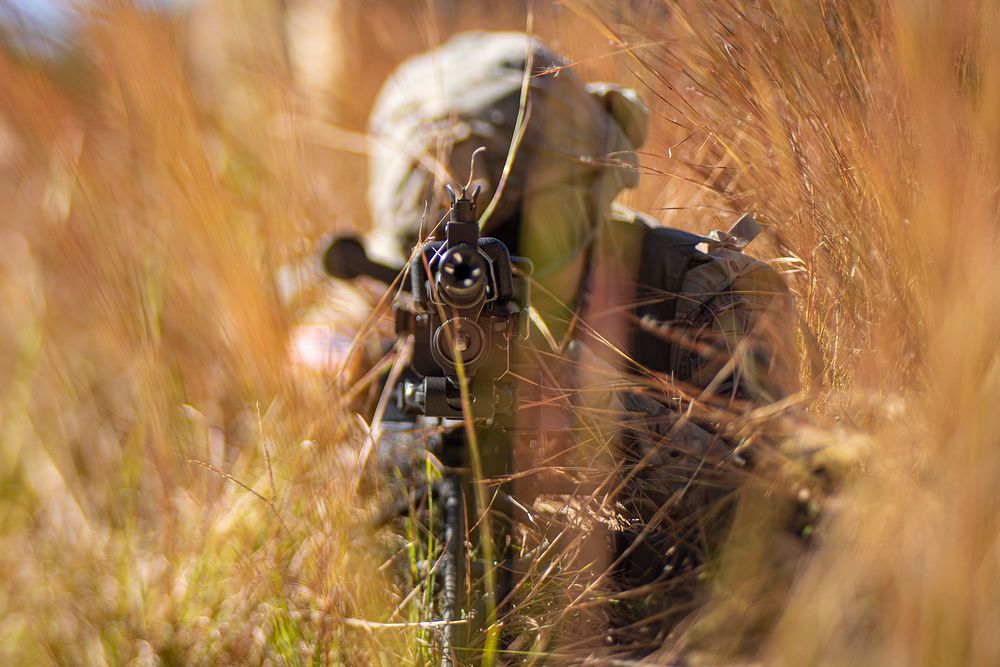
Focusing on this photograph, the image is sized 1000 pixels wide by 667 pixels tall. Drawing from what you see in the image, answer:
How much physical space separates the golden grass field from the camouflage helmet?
0.34 ft

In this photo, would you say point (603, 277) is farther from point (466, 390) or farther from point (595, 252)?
point (466, 390)

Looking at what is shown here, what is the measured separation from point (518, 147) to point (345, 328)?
23.9 inches

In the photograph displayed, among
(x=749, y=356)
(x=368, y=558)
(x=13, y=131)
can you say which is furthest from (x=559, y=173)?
(x=13, y=131)

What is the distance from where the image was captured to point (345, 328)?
168 centimetres

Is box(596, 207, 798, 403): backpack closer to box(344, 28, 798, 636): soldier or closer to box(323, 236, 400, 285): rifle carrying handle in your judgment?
box(344, 28, 798, 636): soldier

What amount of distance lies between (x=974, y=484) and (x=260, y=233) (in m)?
1.23

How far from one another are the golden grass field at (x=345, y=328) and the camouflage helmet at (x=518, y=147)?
10 cm

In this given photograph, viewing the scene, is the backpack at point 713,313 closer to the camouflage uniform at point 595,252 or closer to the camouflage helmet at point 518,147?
the camouflage uniform at point 595,252

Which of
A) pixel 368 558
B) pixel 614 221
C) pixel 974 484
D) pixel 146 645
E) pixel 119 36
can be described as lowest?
pixel 146 645

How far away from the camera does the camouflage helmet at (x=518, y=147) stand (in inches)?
52.5

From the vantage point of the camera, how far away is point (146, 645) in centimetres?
112

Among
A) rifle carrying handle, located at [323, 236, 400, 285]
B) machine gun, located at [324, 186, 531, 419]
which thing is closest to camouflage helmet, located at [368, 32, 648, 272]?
rifle carrying handle, located at [323, 236, 400, 285]

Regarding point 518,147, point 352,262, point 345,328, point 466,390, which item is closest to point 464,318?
point 466,390

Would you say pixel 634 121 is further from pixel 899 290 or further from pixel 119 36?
pixel 119 36
